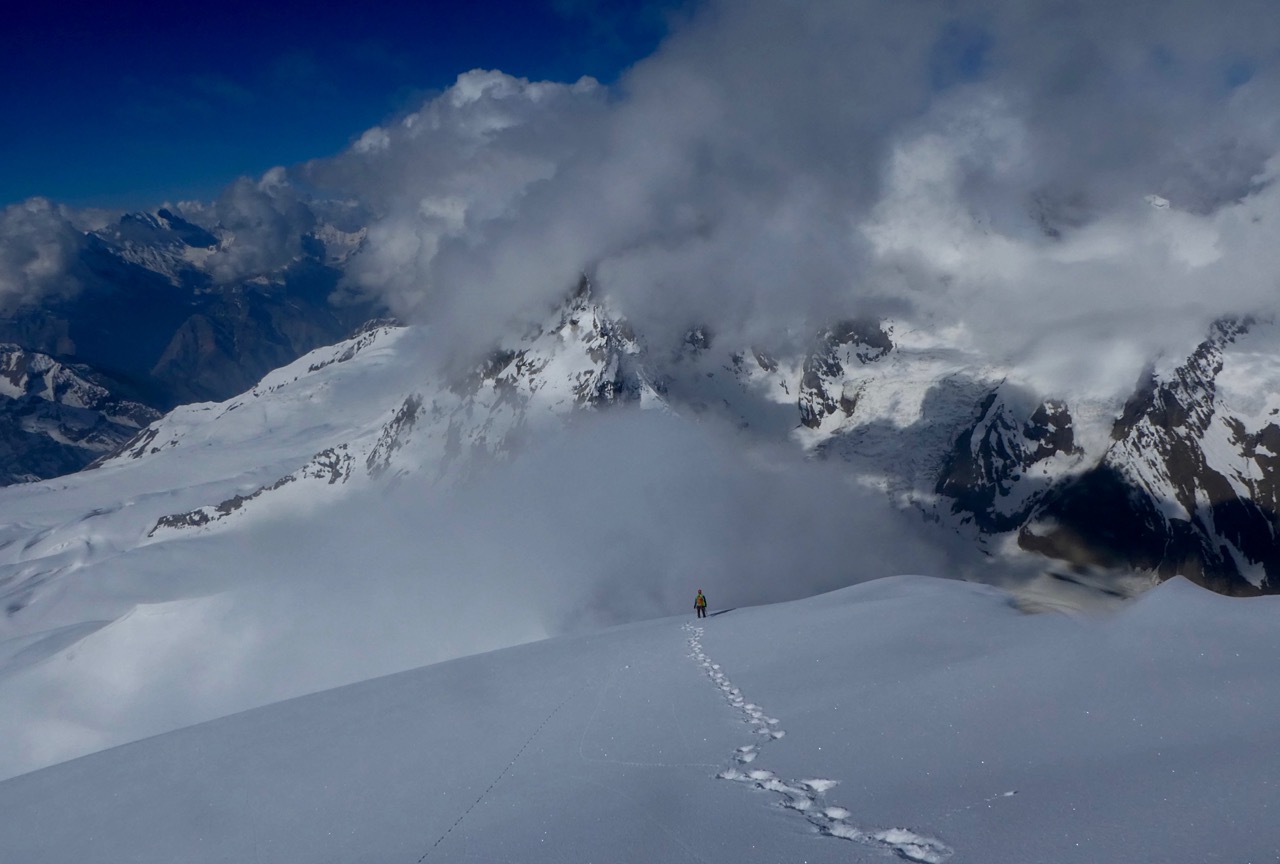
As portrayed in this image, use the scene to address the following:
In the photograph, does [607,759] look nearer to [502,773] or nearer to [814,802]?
[502,773]

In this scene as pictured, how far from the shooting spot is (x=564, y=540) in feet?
618

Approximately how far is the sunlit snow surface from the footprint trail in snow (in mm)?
39

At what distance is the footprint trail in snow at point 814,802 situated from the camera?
884cm

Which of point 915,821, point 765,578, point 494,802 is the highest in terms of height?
point 915,821

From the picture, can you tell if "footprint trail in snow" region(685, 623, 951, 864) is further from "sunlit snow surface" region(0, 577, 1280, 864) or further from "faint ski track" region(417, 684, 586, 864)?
"faint ski track" region(417, 684, 586, 864)

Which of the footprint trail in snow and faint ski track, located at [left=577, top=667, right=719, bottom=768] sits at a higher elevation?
the footprint trail in snow

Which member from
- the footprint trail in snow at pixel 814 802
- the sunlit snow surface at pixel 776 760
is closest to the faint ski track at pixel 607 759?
the sunlit snow surface at pixel 776 760

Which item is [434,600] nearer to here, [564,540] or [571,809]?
[564,540]

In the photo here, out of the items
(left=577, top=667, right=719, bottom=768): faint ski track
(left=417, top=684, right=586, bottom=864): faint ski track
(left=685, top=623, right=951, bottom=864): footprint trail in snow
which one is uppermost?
(left=685, top=623, right=951, bottom=864): footprint trail in snow

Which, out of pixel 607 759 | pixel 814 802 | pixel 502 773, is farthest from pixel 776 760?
pixel 502 773

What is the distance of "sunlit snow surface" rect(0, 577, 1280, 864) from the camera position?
8992 mm

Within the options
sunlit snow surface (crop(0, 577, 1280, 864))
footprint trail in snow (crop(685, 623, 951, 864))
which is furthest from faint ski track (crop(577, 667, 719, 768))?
footprint trail in snow (crop(685, 623, 951, 864))

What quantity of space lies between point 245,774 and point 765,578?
18610 centimetres

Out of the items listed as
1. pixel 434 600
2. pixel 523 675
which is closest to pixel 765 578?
pixel 434 600
